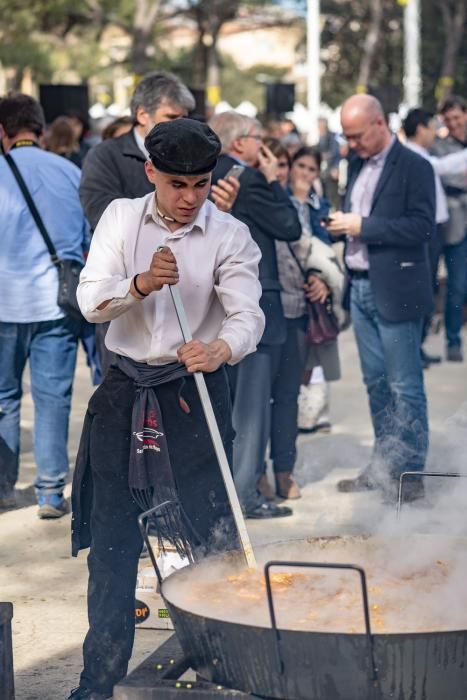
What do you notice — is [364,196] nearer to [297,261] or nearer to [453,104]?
[297,261]

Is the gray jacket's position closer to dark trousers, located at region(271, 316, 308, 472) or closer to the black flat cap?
dark trousers, located at region(271, 316, 308, 472)

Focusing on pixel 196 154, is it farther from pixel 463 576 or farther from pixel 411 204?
pixel 411 204

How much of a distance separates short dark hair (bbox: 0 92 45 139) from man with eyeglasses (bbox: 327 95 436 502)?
5.26ft

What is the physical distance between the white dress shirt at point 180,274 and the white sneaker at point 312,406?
4.73 m

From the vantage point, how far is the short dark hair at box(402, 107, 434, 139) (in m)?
11.0

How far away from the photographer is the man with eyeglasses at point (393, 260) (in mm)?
7188

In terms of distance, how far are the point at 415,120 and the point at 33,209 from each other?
4.87 m

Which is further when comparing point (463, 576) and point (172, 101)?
point (172, 101)

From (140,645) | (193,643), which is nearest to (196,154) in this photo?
(193,643)

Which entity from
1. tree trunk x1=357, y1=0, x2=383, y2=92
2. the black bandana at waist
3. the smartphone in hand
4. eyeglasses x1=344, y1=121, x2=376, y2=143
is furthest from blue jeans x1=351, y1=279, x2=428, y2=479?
tree trunk x1=357, y1=0, x2=383, y2=92

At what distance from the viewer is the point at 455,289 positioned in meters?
12.1

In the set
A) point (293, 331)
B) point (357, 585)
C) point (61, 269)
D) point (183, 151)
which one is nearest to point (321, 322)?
point (293, 331)

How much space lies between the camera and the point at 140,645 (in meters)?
5.21

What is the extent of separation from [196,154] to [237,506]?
3.35 ft
